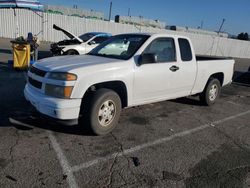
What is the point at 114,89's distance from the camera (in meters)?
4.62

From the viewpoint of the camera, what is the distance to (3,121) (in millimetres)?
4605

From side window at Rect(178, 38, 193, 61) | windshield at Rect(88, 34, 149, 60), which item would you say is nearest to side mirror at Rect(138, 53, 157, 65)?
windshield at Rect(88, 34, 149, 60)

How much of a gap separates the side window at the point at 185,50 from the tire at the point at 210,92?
1.24 meters

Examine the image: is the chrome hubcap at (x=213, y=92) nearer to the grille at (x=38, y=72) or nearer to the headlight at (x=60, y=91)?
the headlight at (x=60, y=91)

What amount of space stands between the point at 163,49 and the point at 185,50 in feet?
2.48

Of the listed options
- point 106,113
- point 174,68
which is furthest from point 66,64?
point 174,68

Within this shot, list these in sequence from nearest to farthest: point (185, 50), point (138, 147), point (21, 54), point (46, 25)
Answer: point (138, 147), point (185, 50), point (21, 54), point (46, 25)

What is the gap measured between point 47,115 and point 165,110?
127 inches

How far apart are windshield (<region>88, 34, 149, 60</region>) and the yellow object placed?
517 cm

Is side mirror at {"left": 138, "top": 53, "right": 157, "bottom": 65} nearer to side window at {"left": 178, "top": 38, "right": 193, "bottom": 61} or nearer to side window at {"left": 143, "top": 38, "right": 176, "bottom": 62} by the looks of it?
side window at {"left": 143, "top": 38, "right": 176, "bottom": 62}

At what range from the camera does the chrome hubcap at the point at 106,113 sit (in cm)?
431

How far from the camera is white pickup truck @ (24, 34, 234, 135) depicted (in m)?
3.88

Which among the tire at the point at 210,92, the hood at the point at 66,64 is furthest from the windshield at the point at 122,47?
the tire at the point at 210,92

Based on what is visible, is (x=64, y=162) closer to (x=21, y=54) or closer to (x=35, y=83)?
(x=35, y=83)
